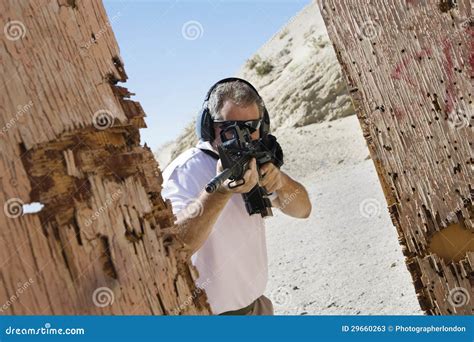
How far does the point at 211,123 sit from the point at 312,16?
29.3 meters

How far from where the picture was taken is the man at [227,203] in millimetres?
2145

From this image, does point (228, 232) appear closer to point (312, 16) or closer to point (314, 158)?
point (314, 158)

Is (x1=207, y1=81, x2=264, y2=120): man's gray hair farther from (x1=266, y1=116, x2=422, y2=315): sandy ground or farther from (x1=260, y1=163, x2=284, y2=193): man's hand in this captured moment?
(x1=266, y1=116, x2=422, y2=315): sandy ground

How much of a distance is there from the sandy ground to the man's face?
300 cm

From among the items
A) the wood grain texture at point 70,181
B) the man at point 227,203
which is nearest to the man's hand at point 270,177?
the man at point 227,203

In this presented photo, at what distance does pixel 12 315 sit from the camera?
0.84 metres

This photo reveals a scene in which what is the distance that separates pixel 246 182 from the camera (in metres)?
1.99

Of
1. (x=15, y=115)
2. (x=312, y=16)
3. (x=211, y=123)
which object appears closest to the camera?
(x=15, y=115)

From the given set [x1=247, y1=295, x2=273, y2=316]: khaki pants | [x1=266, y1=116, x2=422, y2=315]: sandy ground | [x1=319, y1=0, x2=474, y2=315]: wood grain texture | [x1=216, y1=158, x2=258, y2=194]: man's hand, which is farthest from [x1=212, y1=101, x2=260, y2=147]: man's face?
[x1=266, y1=116, x2=422, y2=315]: sandy ground

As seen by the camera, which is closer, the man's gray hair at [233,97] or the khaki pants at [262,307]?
the khaki pants at [262,307]

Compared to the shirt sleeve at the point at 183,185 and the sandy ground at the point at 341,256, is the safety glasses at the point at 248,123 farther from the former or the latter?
the sandy ground at the point at 341,256

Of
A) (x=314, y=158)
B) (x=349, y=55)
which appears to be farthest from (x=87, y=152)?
(x=314, y=158)

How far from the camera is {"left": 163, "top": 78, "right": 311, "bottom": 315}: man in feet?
7.04

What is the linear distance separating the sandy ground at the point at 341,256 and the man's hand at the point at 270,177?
2.87 metres
